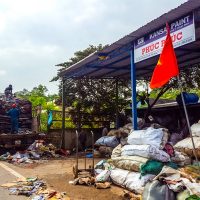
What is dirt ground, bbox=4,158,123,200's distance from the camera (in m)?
6.79

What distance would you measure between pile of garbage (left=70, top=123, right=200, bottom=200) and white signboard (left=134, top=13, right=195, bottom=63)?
2233 millimetres

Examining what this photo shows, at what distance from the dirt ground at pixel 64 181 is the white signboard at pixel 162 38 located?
3783mm

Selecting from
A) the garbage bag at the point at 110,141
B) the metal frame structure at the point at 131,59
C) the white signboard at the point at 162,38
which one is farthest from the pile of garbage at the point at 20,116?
the white signboard at the point at 162,38

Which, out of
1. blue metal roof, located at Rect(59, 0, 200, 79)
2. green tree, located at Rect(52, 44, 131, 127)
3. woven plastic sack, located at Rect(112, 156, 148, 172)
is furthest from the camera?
green tree, located at Rect(52, 44, 131, 127)

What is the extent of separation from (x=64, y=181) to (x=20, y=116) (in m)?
9.85

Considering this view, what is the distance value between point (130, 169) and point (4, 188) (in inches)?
116

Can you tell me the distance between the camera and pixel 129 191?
6977mm

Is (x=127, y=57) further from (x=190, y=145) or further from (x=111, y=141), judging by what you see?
(x=190, y=145)

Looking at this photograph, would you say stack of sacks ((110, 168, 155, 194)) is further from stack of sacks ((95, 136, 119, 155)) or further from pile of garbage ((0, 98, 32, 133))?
pile of garbage ((0, 98, 32, 133))

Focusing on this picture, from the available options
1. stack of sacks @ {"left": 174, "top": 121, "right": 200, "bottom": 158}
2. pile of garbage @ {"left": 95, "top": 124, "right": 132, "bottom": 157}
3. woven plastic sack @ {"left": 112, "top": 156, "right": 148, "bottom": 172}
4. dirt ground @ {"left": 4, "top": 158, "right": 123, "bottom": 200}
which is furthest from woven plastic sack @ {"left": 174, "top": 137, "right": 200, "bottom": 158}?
pile of garbage @ {"left": 95, "top": 124, "right": 132, "bottom": 157}

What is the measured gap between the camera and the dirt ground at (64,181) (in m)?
6.79

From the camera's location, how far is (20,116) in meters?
17.7

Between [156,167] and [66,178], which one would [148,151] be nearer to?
[156,167]

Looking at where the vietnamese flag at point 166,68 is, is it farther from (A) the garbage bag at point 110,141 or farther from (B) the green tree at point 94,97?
(B) the green tree at point 94,97
